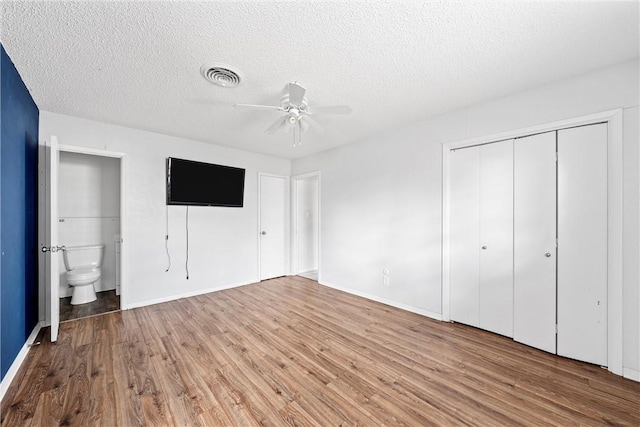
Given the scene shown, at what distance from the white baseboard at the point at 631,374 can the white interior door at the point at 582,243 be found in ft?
0.36

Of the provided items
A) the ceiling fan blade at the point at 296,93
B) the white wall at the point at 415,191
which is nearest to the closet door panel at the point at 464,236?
the white wall at the point at 415,191

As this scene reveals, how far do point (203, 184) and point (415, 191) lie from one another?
327 centimetres

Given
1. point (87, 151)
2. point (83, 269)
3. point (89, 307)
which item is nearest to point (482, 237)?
point (87, 151)

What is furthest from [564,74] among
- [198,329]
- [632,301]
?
[198,329]

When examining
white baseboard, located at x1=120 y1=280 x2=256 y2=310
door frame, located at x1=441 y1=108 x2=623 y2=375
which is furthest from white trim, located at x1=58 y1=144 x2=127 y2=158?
door frame, located at x1=441 y1=108 x2=623 y2=375

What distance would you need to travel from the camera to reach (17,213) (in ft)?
7.05

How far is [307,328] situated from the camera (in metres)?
2.74

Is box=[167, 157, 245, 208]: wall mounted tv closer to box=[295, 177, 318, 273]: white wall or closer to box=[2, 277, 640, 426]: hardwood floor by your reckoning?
box=[295, 177, 318, 273]: white wall

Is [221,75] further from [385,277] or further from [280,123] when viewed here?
[385,277]

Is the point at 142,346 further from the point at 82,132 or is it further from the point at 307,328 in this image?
the point at 82,132

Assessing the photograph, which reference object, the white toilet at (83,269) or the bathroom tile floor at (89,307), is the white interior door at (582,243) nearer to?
the bathroom tile floor at (89,307)

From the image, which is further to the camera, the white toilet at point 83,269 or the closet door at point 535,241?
the white toilet at point 83,269

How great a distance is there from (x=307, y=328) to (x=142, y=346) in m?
1.63

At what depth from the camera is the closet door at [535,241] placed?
226cm
